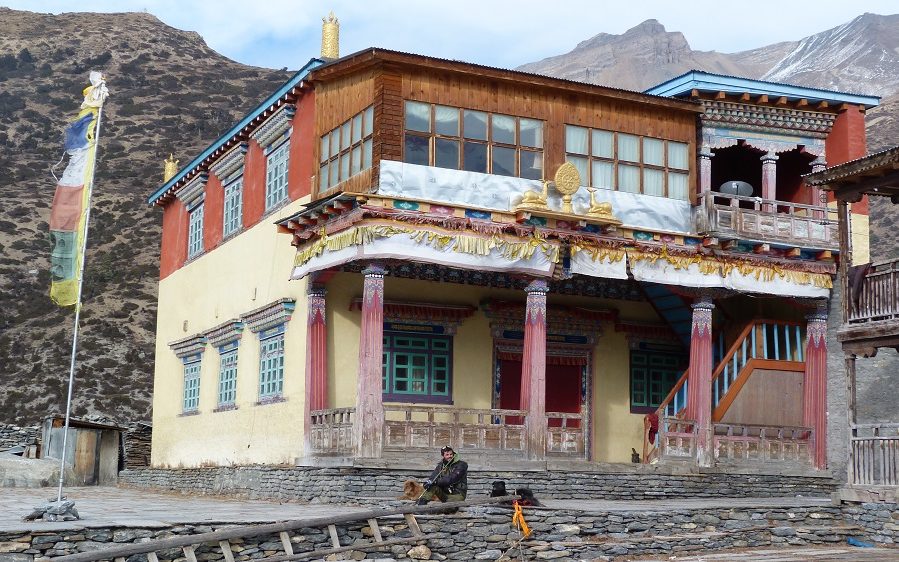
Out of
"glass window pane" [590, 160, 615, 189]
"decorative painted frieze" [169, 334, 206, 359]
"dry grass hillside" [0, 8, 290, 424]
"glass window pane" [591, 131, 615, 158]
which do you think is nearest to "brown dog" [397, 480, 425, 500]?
"glass window pane" [590, 160, 615, 189]

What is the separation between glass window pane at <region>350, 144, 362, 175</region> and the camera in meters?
20.9

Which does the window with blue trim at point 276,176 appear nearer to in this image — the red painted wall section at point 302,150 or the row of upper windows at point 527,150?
the red painted wall section at point 302,150

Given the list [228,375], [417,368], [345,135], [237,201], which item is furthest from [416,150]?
[228,375]

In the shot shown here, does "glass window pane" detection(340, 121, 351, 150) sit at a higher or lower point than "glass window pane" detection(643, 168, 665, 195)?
higher

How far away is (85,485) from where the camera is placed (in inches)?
1240

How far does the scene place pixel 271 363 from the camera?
941 inches

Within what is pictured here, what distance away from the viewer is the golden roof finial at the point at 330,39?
76.2 feet

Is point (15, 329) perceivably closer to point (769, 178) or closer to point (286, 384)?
point (286, 384)

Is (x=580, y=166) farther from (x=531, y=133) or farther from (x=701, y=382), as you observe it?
(x=701, y=382)

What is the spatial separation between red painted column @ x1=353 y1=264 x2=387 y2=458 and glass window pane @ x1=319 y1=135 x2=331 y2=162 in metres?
3.63

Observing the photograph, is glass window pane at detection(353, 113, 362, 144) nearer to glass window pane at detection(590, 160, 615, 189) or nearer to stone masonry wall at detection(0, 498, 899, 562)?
glass window pane at detection(590, 160, 615, 189)

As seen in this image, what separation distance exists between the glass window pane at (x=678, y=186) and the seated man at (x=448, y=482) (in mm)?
8078

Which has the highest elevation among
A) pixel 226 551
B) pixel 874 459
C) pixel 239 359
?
pixel 239 359

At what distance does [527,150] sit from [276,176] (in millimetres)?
5715
